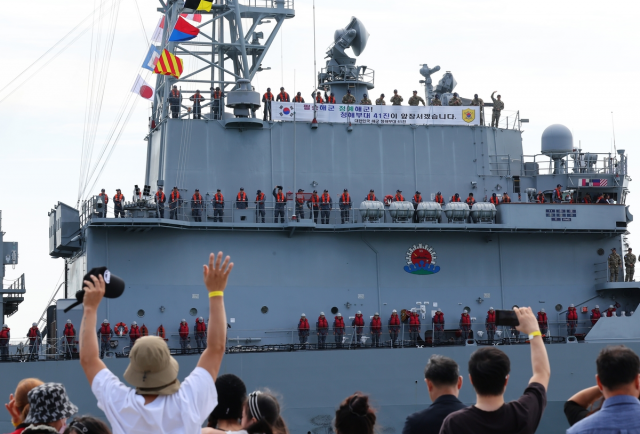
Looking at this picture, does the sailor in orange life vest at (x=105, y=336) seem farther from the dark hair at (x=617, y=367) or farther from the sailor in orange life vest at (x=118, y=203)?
the dark hair at (x=617, y=367)

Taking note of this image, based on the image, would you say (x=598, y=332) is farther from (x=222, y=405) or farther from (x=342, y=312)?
(x=222, y=405)

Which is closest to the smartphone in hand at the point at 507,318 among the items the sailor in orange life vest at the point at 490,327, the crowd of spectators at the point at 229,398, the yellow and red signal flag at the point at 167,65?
the crowd of spectators at the point at 229,398

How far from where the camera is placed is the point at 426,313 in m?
20.8

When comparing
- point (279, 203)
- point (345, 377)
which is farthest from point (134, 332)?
point (345, 377)

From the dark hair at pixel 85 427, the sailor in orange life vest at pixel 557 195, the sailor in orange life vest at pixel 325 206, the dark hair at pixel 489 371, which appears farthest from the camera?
the sailor in orange life vest at pixel 557 195

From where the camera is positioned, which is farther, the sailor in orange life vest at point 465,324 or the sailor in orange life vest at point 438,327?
the sailor in orange life vest at point 465,324

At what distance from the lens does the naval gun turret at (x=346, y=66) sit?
2378 centimetres

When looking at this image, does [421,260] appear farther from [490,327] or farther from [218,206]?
[218,206]

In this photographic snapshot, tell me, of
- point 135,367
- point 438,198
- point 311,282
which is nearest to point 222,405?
point 135,367

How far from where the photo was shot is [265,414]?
184 inches

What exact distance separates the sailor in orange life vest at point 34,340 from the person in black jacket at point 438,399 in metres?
14.9

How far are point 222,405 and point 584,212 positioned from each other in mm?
18459

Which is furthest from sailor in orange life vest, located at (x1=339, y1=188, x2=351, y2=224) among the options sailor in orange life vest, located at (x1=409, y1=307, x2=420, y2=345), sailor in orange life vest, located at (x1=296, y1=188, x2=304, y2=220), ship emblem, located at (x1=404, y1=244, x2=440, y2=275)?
sailor in orange life vest, located at (x1=409, y1=307, x2=420, y2=345)

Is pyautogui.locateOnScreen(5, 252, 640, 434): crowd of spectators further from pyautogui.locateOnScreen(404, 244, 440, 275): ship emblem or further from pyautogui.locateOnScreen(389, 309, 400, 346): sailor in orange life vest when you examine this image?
pyautogui.locateOnScreen(404, 244, 440, 275): ship emblem
